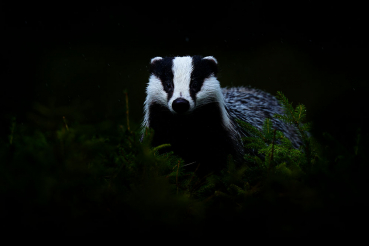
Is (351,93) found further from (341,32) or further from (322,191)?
(322,191)

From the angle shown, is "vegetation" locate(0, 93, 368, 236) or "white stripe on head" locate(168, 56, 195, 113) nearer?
"vegetation" locate(0, 93, 368, 236)

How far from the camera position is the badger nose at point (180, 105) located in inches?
88.7

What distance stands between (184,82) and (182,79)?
0.09ft

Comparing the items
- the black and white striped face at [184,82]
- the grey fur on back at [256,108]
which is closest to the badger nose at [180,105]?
the black and white striped face at [184,82]

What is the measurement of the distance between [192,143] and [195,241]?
55.3 inches

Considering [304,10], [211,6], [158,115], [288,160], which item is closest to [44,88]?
[211,6]

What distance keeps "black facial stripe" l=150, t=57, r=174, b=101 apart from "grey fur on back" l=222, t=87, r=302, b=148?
A: 721 millimetres

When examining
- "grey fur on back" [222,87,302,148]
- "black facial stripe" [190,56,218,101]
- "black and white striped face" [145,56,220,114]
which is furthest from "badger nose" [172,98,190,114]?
"grey fur on back" [222,87,302,148]

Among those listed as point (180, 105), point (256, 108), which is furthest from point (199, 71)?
point (256, 108)

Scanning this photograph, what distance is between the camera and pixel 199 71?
2613mm

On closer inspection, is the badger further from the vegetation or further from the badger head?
the vegetation

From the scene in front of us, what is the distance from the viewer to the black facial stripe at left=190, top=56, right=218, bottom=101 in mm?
2525

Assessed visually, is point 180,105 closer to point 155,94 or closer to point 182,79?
point 182,79

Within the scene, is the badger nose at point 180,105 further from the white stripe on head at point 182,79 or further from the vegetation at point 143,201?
the vegetation at point 143,201
